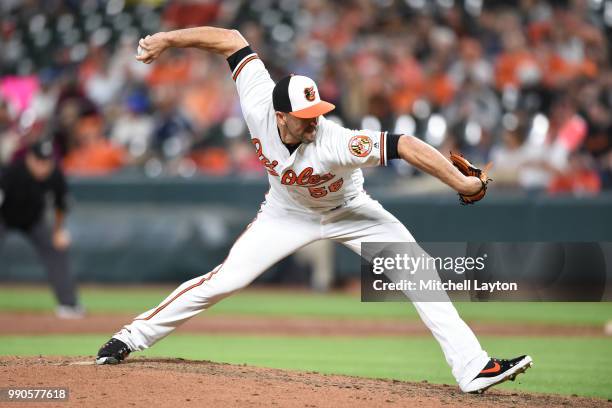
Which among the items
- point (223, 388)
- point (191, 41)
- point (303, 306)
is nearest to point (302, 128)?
point (191, 41)

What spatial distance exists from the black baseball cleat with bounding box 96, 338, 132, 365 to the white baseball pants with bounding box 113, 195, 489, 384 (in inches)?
1.6

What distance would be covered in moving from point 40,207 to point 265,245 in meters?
6.12

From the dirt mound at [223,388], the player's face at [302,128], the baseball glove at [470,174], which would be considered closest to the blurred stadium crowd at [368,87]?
the dirt mound at [223,388]

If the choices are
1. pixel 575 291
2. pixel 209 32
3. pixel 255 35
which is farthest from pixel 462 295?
pixel 255 35

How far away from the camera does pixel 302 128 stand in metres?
5.95

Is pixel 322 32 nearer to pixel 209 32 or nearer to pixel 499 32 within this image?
pixel 499 32

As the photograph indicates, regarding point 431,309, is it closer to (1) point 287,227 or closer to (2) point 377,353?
(1) point 287,227

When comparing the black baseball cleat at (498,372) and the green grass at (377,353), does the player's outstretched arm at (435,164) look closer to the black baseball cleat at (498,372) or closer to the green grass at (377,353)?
the black baseball cleat at (498,372)

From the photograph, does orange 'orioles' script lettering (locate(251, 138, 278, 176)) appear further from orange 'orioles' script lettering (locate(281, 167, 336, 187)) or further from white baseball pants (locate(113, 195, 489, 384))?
white baseball pants (locate(113, 195, 489, 384))

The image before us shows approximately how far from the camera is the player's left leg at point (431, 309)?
6.05m

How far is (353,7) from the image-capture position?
1753cm

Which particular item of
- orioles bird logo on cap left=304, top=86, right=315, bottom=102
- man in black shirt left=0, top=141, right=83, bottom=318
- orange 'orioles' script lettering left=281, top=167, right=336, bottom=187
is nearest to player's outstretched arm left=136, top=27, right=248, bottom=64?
orioles bird logo on cap left=304, top=86, right=315, bottom=102

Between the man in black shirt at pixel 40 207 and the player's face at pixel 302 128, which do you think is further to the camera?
the man in black shirt at pixel 40 207

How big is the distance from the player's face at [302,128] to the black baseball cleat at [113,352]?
178 cm
